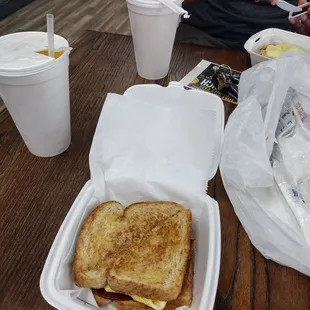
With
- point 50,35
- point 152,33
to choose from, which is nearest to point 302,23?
point 152,33

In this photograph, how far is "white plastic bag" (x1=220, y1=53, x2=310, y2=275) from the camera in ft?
1.67

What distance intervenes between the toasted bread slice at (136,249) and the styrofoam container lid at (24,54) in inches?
9.9

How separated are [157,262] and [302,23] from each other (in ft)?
3.19

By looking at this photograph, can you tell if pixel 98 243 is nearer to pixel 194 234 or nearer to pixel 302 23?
pixel 194 234

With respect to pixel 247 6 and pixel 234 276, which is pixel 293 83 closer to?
pixel 234 276

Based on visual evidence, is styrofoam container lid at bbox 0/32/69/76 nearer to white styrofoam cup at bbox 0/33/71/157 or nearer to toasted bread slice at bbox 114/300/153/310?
white styrofoam cup at bbox 0/33/71/157

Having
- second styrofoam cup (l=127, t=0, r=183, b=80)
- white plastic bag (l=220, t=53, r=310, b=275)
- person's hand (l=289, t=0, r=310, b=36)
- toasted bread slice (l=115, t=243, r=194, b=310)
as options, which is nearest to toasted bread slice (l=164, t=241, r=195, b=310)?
toasted bread slice (l=115, t=243, r=194, b=310)

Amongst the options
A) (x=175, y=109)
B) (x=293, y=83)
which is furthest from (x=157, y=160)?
(x=293, y=83)

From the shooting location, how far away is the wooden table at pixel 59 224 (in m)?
0.48

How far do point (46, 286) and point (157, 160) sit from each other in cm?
26

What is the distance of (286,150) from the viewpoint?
654mm

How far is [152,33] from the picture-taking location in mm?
823

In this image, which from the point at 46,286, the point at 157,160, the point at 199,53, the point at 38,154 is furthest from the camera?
the point at 199,53

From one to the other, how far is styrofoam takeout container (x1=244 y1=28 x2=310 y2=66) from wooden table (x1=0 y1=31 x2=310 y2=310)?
23cm
